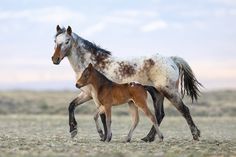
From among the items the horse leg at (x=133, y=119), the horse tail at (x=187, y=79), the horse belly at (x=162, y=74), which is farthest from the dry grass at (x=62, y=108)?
the horse leg at (x=133, y=119)

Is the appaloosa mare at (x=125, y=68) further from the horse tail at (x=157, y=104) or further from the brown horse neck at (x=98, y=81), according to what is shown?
the brown horse neck at (x=98, y=81)

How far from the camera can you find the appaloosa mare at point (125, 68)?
636 inches

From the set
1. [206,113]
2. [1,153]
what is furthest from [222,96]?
[1,153]

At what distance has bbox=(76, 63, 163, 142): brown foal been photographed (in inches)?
609

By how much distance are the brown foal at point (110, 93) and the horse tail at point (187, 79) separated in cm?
188

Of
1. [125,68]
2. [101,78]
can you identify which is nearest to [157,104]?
[125,68]

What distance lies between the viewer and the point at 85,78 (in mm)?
15789

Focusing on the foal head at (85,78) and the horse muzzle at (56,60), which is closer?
the foal head at (85,78)

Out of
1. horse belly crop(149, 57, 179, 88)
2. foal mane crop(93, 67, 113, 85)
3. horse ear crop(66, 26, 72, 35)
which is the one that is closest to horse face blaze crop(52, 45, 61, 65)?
horse ear crop(66, 26, 72, 35)

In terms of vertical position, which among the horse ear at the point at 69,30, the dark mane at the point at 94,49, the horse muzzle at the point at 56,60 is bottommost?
the horse muzzle at the point at 56,60

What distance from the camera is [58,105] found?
5128 centimetres

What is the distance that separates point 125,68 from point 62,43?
177 cm

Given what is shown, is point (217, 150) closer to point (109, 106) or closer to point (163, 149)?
point (163, 149)

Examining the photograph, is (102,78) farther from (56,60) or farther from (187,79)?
(187,79)
